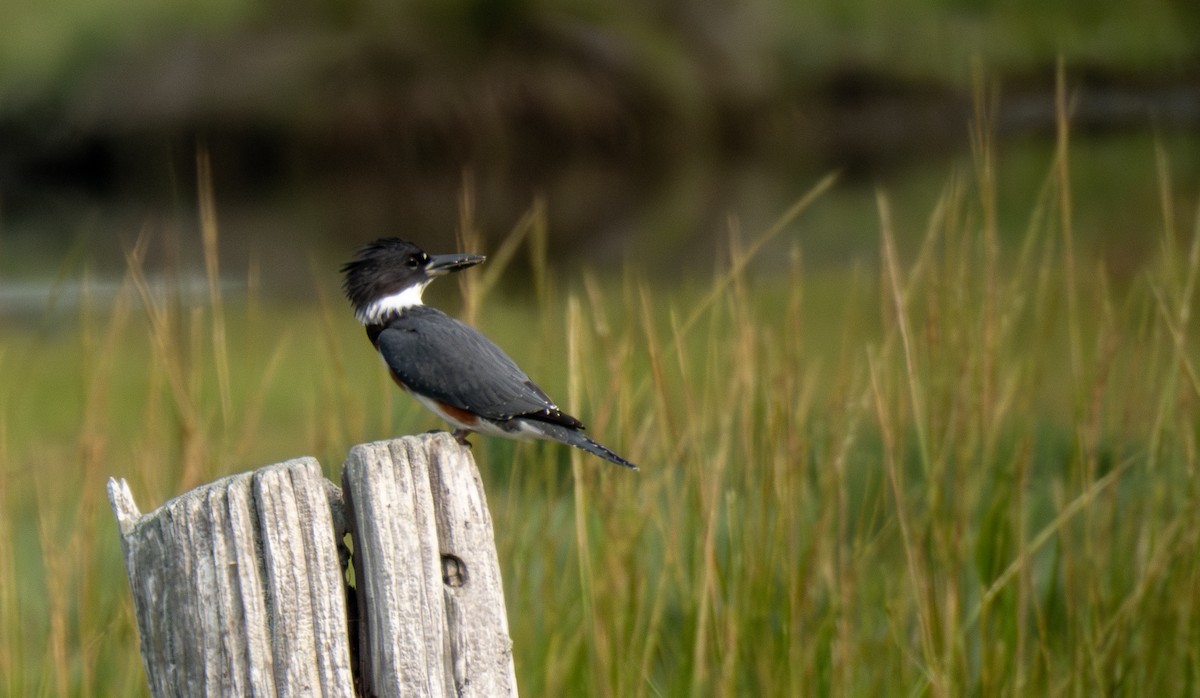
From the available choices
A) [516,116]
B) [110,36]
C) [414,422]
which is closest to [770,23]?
[516,116]

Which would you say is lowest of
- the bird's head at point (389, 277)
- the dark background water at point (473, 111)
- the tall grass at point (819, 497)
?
the tall grass at point (819, 497)

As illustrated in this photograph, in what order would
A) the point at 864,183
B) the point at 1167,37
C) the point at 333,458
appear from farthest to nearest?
the point at 1167,37
the point at 864,183
the point at 333,458

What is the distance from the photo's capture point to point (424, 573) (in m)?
1.91

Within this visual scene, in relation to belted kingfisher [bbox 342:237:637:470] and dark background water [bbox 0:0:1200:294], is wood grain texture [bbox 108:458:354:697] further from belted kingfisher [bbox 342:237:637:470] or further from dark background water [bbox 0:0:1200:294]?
dark background water [bbox 0:0:1200:294]

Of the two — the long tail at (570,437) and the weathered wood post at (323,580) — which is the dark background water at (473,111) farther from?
the weathered wood post at (323,580)

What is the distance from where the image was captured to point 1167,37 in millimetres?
33656

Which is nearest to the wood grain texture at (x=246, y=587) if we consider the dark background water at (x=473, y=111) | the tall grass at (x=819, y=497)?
the tall grass at (x=819, y=497)

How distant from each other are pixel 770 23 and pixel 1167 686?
1138 inches

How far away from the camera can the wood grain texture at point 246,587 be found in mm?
1829

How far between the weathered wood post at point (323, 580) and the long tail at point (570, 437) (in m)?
0.45

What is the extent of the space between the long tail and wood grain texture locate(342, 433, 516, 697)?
45 cm

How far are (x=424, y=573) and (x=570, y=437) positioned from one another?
0.59 metres

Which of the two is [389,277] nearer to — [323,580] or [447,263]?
[447,263]

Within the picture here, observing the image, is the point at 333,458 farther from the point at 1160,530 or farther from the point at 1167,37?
the point at 1167,37
